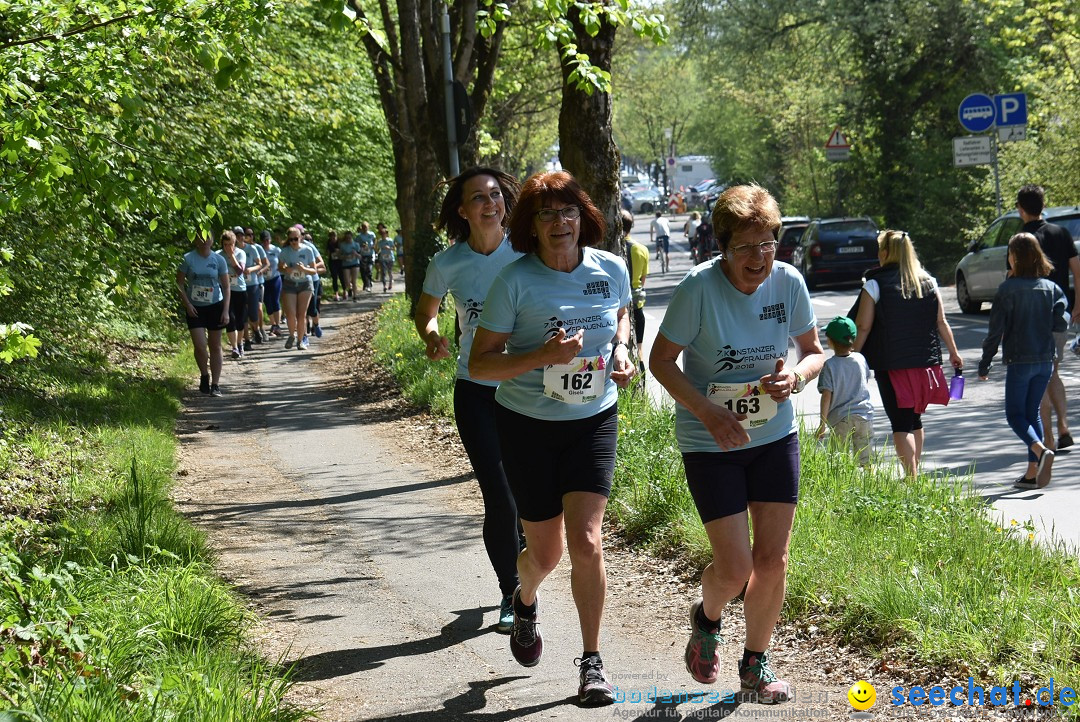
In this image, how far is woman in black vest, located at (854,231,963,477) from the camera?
8.47 m

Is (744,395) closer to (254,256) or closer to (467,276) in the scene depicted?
(467,276)

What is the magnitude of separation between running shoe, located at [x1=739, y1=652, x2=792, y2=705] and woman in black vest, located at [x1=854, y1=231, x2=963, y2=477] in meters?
4.00

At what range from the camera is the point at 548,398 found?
16.1 ft

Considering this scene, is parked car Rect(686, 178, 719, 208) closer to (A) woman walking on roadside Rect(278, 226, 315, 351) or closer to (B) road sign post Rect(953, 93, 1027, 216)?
(B) road sign post Rect(953, 93, 1027, 216)

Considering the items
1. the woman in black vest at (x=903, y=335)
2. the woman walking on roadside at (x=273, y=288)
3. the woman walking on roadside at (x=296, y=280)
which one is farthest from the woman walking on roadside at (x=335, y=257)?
the woman in black vest at (x=903, y=335)

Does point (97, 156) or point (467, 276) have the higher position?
point (97, 156)

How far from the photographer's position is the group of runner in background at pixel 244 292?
49.4 feet

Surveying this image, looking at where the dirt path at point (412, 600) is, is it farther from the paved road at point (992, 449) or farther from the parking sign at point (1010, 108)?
the parking sign at point (1010, 108)

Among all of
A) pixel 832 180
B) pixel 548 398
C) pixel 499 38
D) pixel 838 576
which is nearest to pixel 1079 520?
pixel 838 576

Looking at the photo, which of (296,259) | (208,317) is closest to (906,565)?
(208,317)

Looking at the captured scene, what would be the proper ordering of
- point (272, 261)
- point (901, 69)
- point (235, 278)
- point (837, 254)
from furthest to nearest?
point (901, 69) → point (837, 254) → point (272, 261) → point (235, 278)

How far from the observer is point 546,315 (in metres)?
4.88

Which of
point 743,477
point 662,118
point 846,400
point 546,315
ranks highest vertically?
point 662,118

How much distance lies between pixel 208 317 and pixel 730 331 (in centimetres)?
1161
